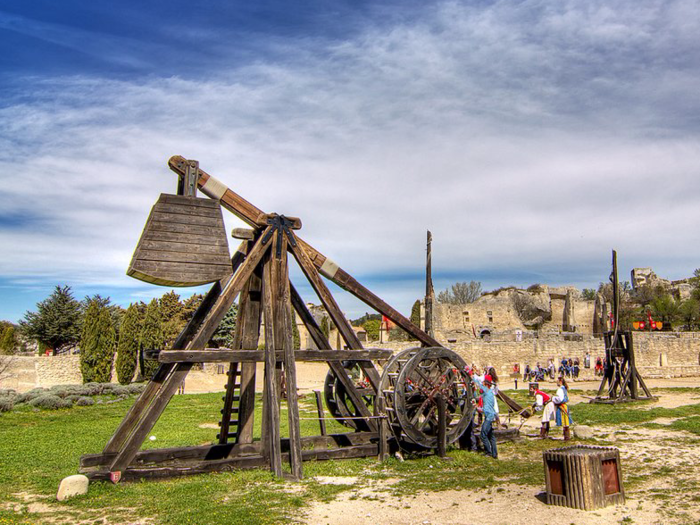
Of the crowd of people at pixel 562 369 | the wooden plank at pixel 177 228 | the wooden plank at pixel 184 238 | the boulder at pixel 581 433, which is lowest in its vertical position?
the crowd of people at pixel 562 369

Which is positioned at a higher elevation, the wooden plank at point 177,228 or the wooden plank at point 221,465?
the wooden plank at point 177,228

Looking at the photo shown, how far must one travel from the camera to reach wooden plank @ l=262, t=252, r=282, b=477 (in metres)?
8.29

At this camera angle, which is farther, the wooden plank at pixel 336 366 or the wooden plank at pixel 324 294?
the wooden plank at pixel 336 366

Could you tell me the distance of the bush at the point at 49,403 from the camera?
1866 centimetres

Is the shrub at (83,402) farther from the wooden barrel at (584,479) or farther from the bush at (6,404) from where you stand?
the wooden barrel at (584,479)

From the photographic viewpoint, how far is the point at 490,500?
7.13 m

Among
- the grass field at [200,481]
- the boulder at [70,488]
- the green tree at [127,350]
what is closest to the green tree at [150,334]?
the green tree at [127,350]

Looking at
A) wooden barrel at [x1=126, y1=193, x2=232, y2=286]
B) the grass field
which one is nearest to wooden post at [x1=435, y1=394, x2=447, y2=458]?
the grass field

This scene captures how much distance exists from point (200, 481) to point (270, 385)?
1.65 m

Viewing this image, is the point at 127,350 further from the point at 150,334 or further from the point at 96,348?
the point at 150,334

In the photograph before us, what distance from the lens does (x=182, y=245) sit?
8258mm

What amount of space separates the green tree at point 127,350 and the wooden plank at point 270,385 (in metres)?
24.2

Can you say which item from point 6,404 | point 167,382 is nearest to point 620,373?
point 167,382

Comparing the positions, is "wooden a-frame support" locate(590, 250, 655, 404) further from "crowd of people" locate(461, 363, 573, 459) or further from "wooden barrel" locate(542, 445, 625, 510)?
"wooden barrel" locate(542, 445, 625, 510)
